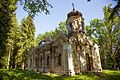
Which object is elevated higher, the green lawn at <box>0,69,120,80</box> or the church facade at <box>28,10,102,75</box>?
the church facade at <box>28,10,102,75</box>

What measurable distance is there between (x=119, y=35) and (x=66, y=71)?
640 inches

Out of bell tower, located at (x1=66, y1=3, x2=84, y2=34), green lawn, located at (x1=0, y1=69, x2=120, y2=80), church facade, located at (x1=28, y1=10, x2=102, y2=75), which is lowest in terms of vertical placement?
green lawn, located at (x1=0, y1=69, x2=120, y2=80)

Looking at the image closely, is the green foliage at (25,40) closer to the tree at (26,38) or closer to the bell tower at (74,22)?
the tree at (26,38)

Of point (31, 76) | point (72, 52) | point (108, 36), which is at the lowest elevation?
point (31, 76)

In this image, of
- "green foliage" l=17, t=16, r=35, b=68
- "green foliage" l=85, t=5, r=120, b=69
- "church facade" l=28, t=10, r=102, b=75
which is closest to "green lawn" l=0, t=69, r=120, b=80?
"church facade" l=28, t=10, r=102, b=75

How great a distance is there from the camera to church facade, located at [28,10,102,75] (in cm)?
2333

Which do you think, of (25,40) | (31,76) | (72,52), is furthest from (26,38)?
(31,76)

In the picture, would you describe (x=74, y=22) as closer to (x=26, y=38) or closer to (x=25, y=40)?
(x=25, y=40)

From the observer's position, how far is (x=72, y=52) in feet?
79.3

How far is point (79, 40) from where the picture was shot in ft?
82.9

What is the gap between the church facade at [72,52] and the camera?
76.6 feet

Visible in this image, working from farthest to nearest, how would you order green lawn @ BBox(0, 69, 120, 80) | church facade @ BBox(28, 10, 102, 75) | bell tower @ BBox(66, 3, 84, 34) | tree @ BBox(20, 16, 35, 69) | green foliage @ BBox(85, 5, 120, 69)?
1. tree @ BBox(20, 16, 35, 69)
2. green foliage @ BBox(85, 5, 120, 69)
3. bell tower @ BBox(66, 3, 84, 34)
4. church facade @ BBox(28, 10, 102, 75)
5. green lawn @ BBox(0, 69, 120, 80)

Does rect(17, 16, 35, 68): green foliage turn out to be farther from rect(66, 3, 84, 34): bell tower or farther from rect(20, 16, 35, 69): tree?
rect(66, 3, 84, 34): bell tower

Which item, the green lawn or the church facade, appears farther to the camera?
the church facade
